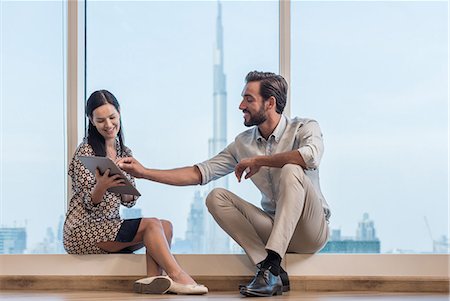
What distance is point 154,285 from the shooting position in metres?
4.30


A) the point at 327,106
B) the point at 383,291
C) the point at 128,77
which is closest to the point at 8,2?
the point at 128,77

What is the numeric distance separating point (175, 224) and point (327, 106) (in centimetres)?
104

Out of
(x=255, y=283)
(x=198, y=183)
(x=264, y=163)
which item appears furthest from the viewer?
(x=198, y=183)

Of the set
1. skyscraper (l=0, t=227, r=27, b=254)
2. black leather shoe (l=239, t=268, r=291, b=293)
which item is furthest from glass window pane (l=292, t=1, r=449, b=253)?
skyscraper (l=0, t=227, r=27, b=254)

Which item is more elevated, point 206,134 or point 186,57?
point 186,57

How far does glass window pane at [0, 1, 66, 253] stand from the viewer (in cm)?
524

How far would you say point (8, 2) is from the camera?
5.33 metres

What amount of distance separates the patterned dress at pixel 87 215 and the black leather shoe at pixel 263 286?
829mm

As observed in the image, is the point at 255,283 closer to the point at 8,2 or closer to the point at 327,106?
the point at 327,106

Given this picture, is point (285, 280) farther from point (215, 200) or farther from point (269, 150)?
point (269, 150)

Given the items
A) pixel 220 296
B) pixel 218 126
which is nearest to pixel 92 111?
pixel 218 126

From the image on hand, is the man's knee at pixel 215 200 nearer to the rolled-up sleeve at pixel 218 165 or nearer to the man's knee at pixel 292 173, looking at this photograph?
the rolled-up sleeve at pixel 218 165

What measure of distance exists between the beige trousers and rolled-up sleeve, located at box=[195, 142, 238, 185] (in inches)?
8.1

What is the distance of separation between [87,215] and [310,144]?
1.14m
